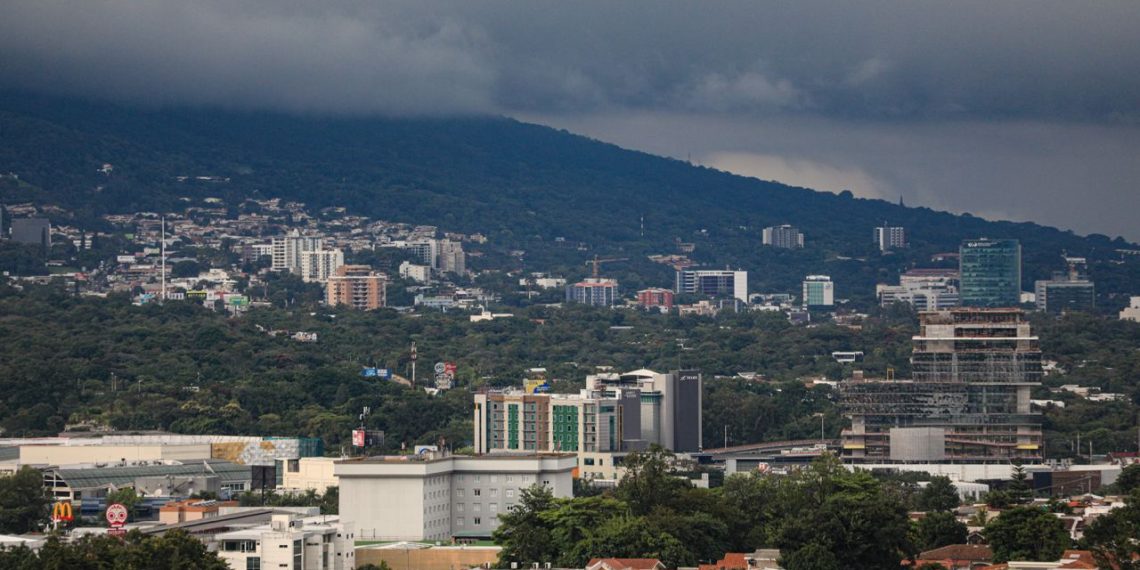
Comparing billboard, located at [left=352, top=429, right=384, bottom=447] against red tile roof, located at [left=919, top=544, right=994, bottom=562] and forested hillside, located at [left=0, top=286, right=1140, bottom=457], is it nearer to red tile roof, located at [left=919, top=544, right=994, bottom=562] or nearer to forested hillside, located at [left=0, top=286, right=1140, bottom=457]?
forested hillside, located at [left=0, top=286, right=1140, bottom=457]

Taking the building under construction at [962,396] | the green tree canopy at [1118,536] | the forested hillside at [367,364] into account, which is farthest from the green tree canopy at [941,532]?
the forested hillside at [367,364]

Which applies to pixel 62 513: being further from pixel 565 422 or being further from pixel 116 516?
pixel 565 422

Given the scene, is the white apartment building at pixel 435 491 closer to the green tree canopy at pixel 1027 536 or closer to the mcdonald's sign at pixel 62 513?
the mcdonald's sign at pixel 62 513

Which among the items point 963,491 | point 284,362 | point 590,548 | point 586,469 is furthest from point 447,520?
point 284,362

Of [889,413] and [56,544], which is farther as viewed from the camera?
[889,413]

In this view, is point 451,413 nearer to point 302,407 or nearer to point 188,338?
point 302,407

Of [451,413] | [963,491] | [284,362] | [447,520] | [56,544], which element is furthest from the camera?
[284,362]

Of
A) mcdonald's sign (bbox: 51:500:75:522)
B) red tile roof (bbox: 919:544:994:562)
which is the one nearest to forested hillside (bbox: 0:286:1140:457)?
mcdonald's sign (bbox: 51:500:75:522)
